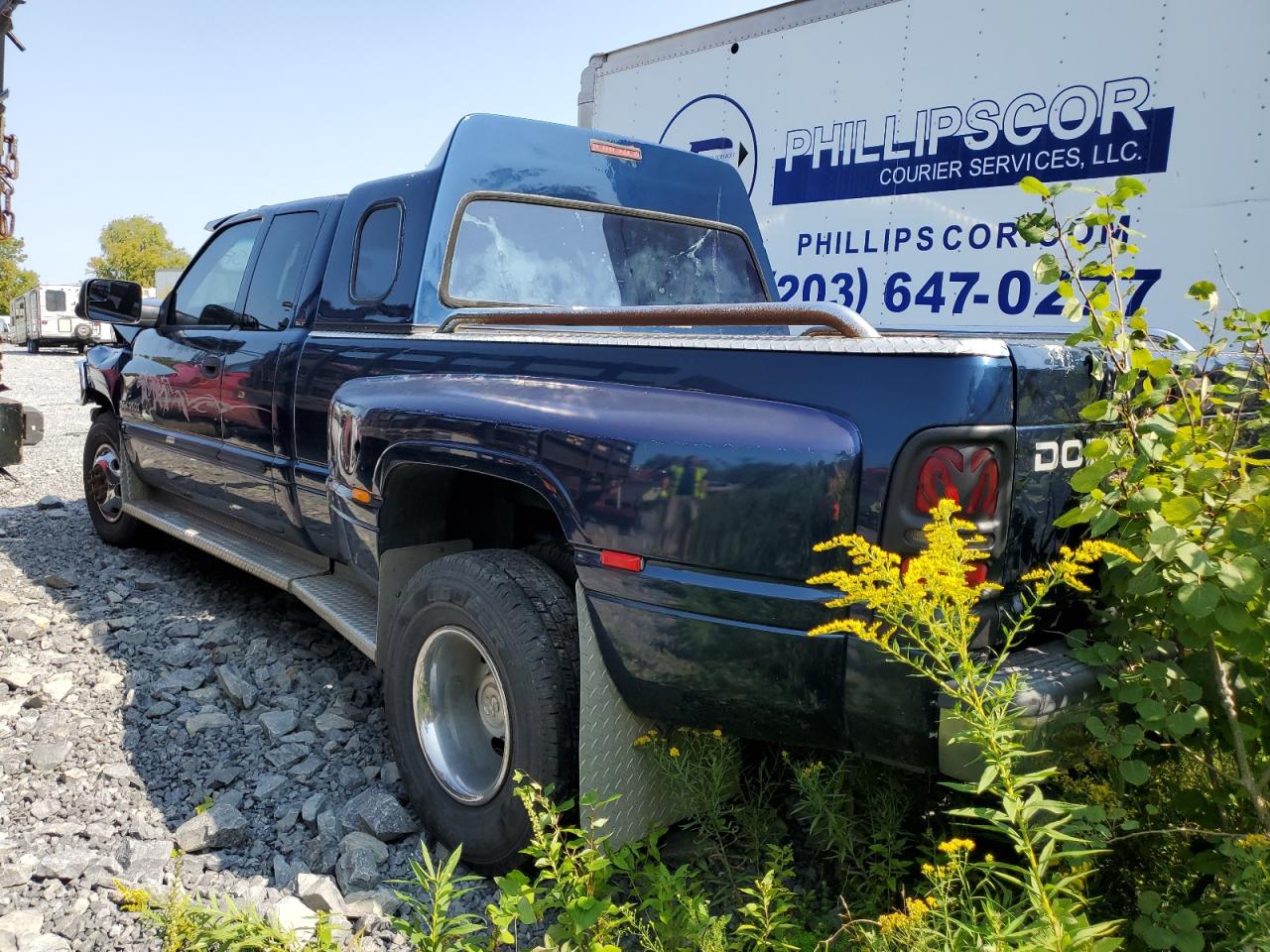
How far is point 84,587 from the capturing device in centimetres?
521

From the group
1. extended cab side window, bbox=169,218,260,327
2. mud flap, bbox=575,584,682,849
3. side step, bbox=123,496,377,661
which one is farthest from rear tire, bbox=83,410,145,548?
mud flap, bbox=575,584,682,849

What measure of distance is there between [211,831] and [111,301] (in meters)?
3.38

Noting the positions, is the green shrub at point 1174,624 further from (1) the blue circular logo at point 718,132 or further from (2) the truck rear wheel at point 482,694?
(1) the blue circular logo at point 718,132

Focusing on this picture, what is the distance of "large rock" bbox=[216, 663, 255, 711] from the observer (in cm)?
385

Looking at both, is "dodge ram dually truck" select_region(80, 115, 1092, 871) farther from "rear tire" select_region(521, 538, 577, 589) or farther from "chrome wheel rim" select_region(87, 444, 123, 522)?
"chrome wheel rim" select_region(87, 444, 123, 522)

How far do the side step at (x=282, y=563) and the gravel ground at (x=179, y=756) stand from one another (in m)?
0.36

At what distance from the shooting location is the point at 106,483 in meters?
6.01

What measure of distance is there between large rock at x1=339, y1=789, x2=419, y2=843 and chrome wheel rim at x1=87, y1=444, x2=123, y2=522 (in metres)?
3.45

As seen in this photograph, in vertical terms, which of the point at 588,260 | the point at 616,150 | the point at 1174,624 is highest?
the point at 616,150

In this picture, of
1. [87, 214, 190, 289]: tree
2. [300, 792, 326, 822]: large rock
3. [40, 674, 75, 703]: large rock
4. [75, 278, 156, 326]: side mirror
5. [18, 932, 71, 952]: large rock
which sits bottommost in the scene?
[18, 932, 71, 952]: large rock

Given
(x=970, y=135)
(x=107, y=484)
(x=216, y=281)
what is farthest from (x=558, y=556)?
(x=107, y=484)

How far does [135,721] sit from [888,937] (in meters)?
2.95

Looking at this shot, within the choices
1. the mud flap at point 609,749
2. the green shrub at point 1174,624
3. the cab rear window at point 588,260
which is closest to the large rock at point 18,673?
the cab rear window at point 588,260

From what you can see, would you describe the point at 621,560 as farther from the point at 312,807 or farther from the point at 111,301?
the point at 111,301
